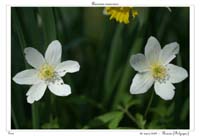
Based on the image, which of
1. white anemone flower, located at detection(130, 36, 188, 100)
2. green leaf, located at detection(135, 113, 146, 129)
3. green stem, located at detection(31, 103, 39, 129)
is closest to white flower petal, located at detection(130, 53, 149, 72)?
white anemone flower, located at detection(130, 36, 188, 100)

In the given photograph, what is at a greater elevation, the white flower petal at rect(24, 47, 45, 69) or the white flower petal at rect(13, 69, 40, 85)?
the white flower petal at rect(24, 47, 45, 69)

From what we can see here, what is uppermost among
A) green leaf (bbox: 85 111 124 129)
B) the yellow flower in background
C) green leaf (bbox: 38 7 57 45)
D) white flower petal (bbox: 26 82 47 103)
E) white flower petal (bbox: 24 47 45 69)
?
the yellow flower in background

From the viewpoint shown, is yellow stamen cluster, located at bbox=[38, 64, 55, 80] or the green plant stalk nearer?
yellow stamen cluster, located at bbox=[38, 64, 55, 80]

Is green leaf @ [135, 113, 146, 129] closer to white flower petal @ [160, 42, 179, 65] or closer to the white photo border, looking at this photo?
the white photo border

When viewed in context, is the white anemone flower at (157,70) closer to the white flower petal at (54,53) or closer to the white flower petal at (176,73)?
the white flower petal at (176,73)

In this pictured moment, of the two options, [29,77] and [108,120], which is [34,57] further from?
[108,120]

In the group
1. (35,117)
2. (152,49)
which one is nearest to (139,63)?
(152,49)
